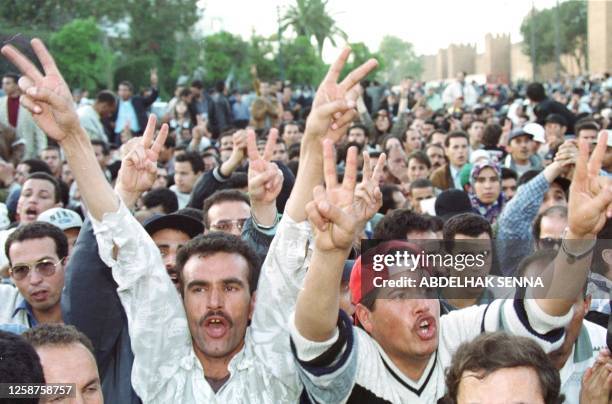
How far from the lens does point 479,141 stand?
11.2m

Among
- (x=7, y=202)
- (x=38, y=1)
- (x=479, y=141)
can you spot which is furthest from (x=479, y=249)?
(x=38, y=1)

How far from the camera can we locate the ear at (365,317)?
119 inches

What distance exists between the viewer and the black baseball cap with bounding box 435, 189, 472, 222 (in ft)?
19.8

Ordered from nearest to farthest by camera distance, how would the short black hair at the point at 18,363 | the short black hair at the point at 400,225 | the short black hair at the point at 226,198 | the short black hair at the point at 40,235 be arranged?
the short black hair at the point at 18,363 < the short black hair at the point at 40,235 < the short black hair at the point at 400,225 < the short black hair at the point at 226,198

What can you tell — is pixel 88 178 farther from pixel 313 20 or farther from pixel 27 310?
pixel 313 20

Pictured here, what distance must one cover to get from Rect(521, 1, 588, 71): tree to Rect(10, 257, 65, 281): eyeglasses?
161ft

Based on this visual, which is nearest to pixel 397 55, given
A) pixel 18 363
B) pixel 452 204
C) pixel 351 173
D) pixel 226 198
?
pixel 452 204

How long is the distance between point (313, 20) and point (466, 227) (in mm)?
59376

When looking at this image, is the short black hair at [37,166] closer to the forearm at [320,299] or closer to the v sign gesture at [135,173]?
the v sign gesture at [135,173]

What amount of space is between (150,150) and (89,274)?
52 cm

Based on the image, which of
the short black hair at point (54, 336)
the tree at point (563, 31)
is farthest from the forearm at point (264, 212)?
the tree at point (563, 31)

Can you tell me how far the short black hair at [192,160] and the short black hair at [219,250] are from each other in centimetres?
470

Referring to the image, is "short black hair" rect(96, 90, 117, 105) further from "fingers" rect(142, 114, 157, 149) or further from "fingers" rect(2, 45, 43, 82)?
"fingers" rect(2, 45, 43, 82)

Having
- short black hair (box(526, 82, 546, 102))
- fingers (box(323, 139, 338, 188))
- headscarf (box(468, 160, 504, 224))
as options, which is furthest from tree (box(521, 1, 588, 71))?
fingers (box(323, 139, 338, 188))
